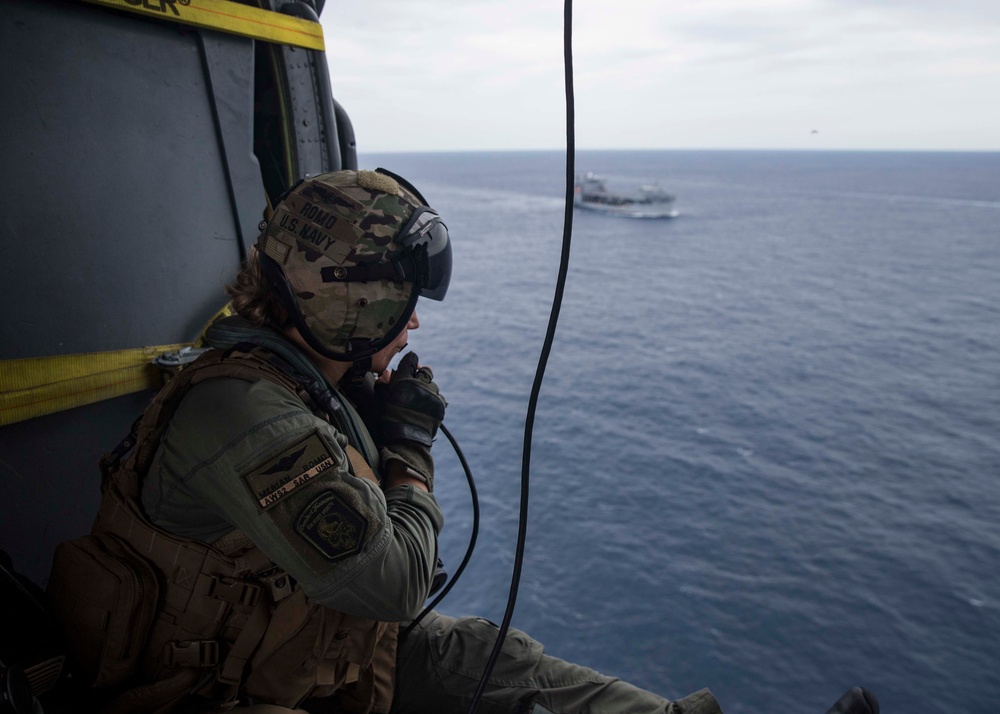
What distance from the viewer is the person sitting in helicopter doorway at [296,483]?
177 centimetres

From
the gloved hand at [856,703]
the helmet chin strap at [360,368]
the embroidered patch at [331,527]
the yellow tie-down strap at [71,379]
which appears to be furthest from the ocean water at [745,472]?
the embroidered patch at [331,527]

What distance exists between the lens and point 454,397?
34875mm

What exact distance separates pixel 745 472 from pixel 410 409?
29.7m

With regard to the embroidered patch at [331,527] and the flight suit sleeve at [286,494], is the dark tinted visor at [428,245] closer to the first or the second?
the flight suit sleeve at [286,494]

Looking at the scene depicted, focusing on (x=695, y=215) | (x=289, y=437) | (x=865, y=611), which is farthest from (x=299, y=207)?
(x=695, y=215)

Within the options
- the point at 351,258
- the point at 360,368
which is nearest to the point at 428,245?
the point at 351,258

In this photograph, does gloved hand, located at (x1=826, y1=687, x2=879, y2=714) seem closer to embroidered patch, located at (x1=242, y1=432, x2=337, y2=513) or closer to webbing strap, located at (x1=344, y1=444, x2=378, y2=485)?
webbing strap, located at (x1=344, y1=444, x2=378, y2=485)

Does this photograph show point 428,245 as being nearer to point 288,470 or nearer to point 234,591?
point 288,470

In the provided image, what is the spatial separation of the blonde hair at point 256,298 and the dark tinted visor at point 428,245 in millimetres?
422

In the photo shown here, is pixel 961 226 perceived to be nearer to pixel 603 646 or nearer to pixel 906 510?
pixel 906 510

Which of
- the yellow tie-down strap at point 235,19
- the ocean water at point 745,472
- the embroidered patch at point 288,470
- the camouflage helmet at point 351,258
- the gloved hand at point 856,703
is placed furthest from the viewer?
the ocean water at point 745,472

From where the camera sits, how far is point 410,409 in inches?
92.4

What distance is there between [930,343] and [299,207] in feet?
155

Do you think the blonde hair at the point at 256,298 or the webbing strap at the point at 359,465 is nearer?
the webbing strap at the point at 359,465
